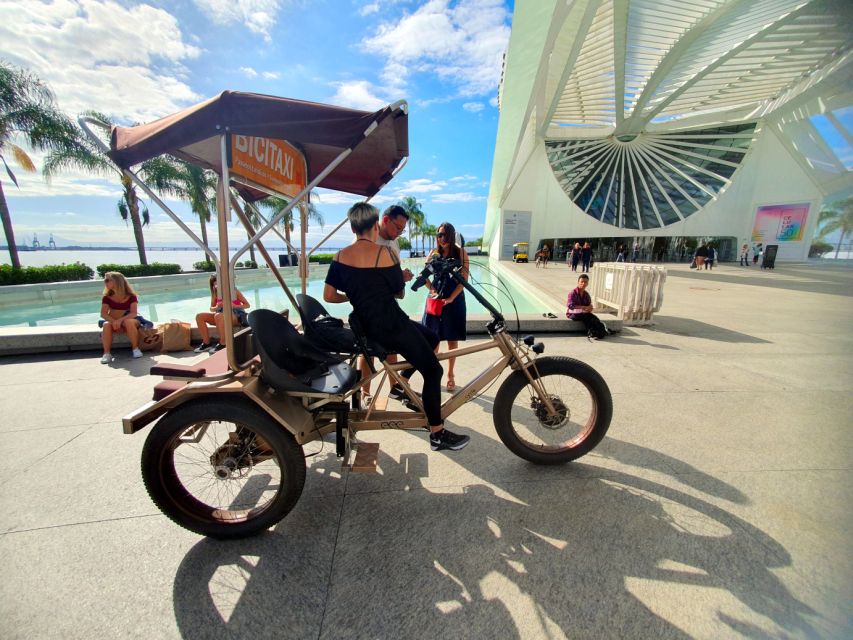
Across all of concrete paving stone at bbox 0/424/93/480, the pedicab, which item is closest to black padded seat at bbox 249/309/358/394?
the pedicab

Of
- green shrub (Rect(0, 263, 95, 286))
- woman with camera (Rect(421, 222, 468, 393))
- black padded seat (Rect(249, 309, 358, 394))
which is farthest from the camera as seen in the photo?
green shrub (Rect(0, 263, 95, 286))

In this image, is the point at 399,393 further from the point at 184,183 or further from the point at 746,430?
the point at 184,183

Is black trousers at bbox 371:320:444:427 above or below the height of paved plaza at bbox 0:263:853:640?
above

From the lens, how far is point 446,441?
90.4 inches

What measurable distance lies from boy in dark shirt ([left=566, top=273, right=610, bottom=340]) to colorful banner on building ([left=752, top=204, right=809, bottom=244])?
105 feet

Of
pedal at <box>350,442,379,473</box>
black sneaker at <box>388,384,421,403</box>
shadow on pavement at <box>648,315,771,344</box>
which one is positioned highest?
black sneaker at <box>388,384,421,403</box>

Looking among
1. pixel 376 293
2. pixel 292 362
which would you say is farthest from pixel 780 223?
pixel 292 362

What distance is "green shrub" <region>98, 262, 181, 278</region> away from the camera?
49.4ft

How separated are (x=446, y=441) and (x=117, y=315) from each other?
17.0ft

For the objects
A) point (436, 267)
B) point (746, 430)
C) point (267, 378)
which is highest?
point (436, 267)

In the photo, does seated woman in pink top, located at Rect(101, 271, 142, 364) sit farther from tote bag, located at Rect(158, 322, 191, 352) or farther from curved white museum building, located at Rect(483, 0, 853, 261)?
curved white museum building, located at Rect(483, 0, 853, 261)

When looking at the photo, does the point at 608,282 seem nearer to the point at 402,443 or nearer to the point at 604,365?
the point at 604,365

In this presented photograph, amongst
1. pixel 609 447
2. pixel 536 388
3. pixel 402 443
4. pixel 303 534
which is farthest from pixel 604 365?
pixel 303 534

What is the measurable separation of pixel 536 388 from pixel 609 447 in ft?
3.09
